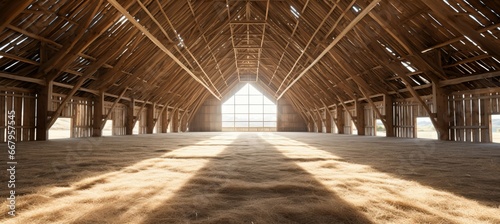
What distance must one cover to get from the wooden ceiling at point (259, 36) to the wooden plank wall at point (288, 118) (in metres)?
11.7

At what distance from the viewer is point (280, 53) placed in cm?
1755

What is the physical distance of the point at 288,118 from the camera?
2858 centimetres

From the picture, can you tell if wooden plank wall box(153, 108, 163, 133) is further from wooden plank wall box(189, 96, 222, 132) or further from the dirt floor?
the dirt floor

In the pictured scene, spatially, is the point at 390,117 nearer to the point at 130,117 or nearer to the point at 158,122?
the point at 130,117

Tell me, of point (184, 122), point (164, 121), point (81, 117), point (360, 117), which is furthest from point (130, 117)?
point (360, 117)

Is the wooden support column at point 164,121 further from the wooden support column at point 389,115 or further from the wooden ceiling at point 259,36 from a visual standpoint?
the wooden support column at point 389,115

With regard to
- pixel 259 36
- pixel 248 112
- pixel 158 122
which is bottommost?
pixel 158 122

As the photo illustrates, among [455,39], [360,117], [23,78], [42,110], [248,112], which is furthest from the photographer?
[248,112]

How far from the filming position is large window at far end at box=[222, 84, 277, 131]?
28562 millimetres

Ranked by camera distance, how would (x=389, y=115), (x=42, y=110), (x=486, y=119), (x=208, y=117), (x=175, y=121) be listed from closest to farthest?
(x=486, y=119), (x=42, y=110), (x=389, y=115), (x=175, y=121), (x=208, y=117)

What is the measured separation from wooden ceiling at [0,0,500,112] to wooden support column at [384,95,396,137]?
464 millimetres

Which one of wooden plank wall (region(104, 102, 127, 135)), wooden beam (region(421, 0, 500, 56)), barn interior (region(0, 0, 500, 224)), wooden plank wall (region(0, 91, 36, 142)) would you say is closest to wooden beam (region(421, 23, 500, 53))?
barn interior (region(0, 0, 500, 224))

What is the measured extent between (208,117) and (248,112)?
3.80 meters

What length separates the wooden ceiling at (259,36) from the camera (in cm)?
784
